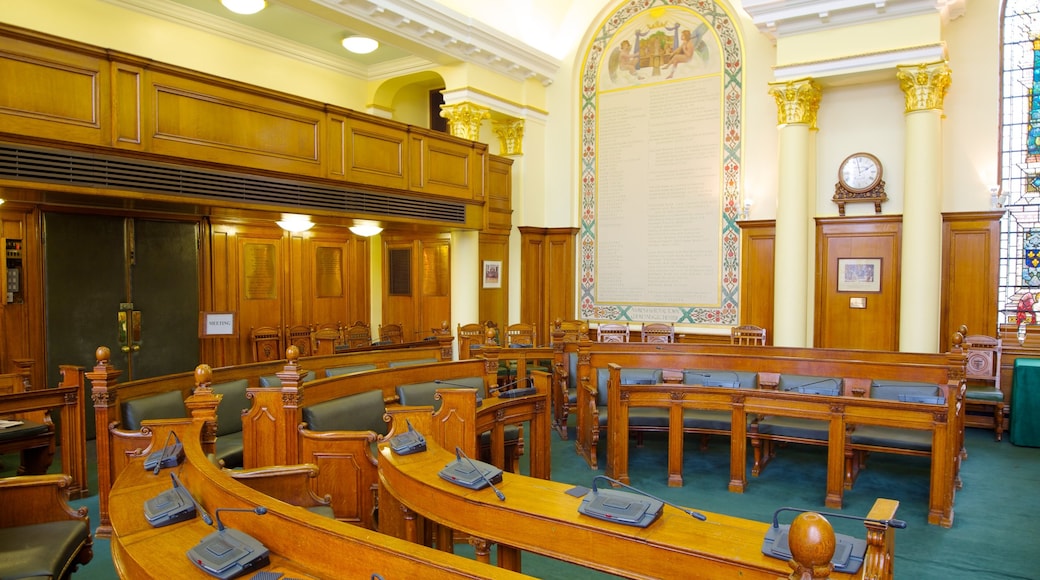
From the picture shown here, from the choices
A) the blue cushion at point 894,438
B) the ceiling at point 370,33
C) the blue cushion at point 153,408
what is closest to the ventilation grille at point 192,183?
the blue cushion at point 153,408

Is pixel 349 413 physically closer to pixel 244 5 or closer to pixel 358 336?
pixel 358 336

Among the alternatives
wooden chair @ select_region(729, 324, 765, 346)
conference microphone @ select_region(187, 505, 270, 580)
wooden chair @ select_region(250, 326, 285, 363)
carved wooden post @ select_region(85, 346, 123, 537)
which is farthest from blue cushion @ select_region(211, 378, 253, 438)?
wooden chair @ select_region(729, 324, 765, 346)

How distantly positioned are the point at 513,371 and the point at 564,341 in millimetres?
1415

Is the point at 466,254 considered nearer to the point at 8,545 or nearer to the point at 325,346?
the point at 325,346

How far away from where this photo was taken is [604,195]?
10727mm

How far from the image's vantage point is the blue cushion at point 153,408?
185 inches

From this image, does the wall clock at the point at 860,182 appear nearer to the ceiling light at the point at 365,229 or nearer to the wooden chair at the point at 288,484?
the ceiling light at the point at 365,229

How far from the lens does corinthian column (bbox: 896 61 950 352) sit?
7.80m

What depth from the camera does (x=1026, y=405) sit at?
6.92 m

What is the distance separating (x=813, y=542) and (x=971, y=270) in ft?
27.0

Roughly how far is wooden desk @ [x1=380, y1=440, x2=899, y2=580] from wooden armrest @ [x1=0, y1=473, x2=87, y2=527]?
1.78m

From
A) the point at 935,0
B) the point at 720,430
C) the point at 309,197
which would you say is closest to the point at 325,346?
the point at 309,197

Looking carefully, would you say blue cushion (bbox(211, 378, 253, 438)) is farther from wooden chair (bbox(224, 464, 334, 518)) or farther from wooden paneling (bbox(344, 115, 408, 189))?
wooden paneling (bbox(344, 115, 408, 189))

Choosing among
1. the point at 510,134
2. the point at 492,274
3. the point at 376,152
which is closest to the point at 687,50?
the point at 510,134
